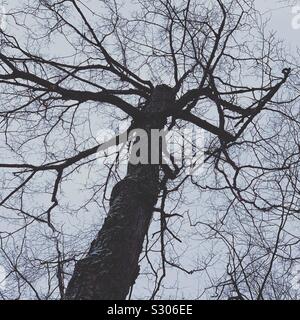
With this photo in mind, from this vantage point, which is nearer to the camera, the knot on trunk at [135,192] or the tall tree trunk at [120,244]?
the tall tree trunk at [120,244]

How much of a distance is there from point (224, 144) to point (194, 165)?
1.26 ft

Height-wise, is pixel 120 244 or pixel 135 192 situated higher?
pixel 135 192

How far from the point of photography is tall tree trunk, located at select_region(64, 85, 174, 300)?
3.01 m

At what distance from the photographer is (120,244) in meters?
3.29

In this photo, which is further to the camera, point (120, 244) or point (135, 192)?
point (135, 192)

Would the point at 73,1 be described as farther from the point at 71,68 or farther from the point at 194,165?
the point at 194,165

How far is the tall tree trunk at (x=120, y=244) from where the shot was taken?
301 centimetres

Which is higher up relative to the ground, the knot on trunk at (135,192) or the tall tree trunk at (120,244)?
the knot on trunk at (135,192)

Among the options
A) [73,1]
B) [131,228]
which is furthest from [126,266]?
[73,1]
